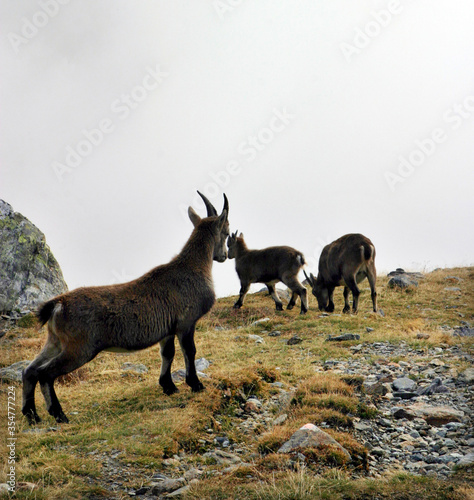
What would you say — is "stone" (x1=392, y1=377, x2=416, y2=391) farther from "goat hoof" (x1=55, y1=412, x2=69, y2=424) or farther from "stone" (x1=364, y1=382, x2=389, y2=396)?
"goat hoof" (x1=55, y1=412, x2=69, y2=424)

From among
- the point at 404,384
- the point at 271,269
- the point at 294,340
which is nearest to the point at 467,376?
the point at 404,384

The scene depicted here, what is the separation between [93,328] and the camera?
24.9ft

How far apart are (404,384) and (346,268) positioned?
346 inches

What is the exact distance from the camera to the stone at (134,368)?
36.3 feet

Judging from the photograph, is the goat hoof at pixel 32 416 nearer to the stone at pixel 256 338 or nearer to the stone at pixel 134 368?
the stone at pixel 134 368

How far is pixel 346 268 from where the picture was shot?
1762 cm

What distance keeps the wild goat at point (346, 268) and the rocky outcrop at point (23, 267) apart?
9321 mm

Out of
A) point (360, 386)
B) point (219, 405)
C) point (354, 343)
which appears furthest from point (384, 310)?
point (219, 405)

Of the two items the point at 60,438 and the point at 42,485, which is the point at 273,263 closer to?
the point at 60,438

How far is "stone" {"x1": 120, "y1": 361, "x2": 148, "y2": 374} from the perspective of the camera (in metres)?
→ 11.1

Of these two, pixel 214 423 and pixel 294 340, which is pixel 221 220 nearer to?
pixel 214 423

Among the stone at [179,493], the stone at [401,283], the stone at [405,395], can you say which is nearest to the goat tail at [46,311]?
the stone at [179,493]

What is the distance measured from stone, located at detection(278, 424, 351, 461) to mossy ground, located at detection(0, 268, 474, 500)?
194mm

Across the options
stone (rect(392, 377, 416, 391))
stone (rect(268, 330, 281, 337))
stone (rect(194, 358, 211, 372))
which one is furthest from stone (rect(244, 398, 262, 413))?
stone (rect(268, 330, 281, 337))
